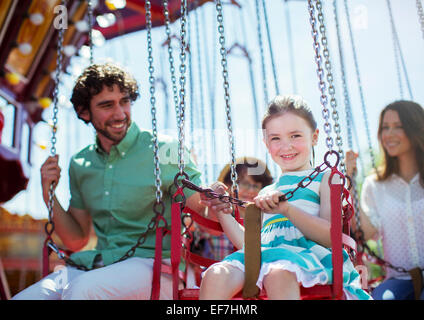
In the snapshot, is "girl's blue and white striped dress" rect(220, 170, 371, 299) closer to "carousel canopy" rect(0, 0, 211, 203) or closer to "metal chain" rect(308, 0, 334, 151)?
"metal chain" rect(308, 0, 334, 151)

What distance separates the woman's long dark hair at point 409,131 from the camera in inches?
86.2

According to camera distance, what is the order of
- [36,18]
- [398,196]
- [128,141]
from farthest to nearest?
[36,18], [398,196], [128,141]

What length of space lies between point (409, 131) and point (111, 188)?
147cm

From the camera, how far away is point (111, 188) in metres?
1.83

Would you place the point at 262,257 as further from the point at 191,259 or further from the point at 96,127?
the point at 96,127

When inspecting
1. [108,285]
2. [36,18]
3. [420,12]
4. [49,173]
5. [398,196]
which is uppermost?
[36,18]

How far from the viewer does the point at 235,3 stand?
15.7 feet

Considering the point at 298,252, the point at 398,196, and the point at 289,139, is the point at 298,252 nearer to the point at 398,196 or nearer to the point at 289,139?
the point at 289,139

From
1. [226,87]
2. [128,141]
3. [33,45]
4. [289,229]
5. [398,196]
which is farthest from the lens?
[33,45]

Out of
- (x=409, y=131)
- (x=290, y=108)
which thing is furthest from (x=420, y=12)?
(x=290, y=108)

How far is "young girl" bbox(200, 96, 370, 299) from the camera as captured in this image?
1.13 metres

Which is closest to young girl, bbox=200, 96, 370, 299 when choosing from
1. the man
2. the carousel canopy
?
the man

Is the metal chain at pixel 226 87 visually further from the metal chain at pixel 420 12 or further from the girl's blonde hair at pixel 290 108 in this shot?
the metal chain at pixel 420 12

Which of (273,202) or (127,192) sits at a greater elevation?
(127,192)
